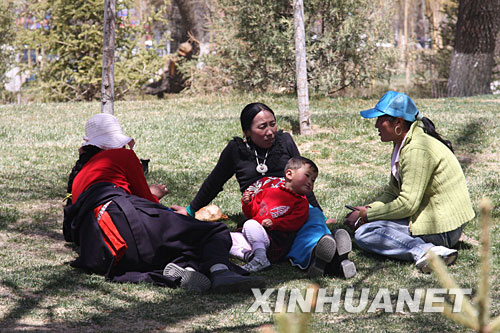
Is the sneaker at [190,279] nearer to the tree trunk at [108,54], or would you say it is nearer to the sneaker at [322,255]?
the sneaker at [322,255]

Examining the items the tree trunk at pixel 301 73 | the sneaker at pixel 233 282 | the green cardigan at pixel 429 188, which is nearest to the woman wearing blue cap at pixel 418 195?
the green cardigan at pixel 429 188

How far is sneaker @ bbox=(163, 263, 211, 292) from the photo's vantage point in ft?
13.9

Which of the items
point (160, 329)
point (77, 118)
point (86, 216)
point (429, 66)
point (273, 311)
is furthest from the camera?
point (429, 66)

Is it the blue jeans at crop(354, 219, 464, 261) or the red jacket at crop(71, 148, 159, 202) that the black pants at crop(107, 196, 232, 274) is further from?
the blue jeans at crop(354, 219, 464, 261)

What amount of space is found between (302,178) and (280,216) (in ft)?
1.11

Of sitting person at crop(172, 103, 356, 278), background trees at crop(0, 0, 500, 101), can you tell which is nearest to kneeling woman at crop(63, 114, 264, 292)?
sitting person at crop(172, 103, 356, 278)

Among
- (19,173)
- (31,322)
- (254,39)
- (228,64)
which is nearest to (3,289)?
(31,322)

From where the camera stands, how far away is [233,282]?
409cm

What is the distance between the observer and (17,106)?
46.8 ft

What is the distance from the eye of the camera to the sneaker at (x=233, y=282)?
13.5ft

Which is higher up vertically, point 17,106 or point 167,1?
point 167,1

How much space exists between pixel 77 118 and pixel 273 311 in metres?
9.81

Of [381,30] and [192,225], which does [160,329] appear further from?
[381,30]

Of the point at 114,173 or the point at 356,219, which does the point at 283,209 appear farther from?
the point at 114,173
